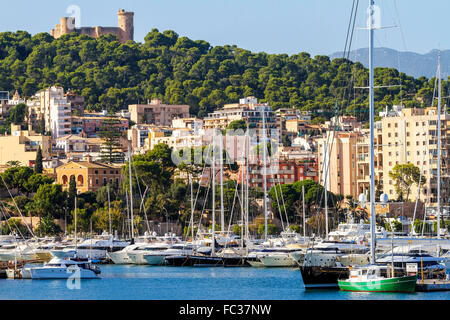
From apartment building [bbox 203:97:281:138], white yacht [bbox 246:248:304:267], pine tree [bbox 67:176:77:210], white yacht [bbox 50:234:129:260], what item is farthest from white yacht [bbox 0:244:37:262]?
apartment building [bbox 203:97:281:138]

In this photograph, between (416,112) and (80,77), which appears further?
(80,77)

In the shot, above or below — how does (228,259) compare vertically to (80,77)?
below

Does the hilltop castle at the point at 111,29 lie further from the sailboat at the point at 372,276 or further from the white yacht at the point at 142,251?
the sailboat at the point at 372,276

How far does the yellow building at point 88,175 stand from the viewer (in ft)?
203

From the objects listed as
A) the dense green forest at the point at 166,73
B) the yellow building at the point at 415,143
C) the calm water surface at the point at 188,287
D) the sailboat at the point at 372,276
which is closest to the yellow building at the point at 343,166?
the yellow building at the point at 415,143

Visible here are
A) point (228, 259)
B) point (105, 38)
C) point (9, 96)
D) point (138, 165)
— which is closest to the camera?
point (228, 259)

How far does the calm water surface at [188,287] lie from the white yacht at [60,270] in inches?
14.1

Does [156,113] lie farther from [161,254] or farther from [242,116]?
[161,254]

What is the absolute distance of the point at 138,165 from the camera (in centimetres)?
5450

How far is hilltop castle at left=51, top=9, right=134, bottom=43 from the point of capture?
119438mm

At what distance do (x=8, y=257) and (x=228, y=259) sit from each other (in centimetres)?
878
